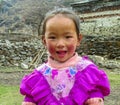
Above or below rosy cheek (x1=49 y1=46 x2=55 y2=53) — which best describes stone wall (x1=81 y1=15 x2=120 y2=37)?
below

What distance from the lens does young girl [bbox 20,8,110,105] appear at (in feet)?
7.06

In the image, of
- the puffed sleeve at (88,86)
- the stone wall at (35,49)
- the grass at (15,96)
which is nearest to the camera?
the puffed sleeve at (88,86)

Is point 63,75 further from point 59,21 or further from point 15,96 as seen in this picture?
point 15,96

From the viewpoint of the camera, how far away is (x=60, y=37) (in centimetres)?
224

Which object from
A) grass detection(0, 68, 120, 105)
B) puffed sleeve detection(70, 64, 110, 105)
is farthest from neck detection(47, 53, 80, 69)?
grass detection(0, 68, 120, 105)

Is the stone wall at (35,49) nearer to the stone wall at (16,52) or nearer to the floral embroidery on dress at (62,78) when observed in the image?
the stone wall at (16,52)

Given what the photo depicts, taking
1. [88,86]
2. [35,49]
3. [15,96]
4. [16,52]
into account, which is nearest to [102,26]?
[35,49]

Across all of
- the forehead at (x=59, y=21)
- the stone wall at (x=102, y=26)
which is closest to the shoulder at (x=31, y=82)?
the forehead at (x=59, y=21)

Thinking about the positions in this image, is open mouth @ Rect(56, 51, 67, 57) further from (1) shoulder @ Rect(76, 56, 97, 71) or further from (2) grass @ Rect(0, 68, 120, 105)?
(2) grass @ Rect(0, 68, 120, 105)

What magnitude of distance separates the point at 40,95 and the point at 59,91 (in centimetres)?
12

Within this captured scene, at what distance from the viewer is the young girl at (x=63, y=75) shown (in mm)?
2152

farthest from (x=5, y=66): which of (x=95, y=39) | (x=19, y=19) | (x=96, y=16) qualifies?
(x=19, y=19)

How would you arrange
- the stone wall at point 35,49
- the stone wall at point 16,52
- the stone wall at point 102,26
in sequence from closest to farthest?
1. the stone wall at point 16,52
2. the stone wall at point 35,49
3. the stone wall at point 102,26

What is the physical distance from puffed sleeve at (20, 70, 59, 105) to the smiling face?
0.59 feet
